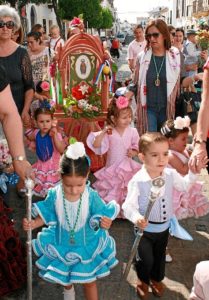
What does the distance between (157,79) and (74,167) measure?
6.91 feet

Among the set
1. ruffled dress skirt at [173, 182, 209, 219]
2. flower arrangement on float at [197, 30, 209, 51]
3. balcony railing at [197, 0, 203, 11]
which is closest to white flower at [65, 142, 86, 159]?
ruffled dress skirt at [173, 182, 209, 219]

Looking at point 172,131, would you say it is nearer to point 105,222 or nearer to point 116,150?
point 116,150

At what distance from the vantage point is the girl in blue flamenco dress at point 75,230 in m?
2.43

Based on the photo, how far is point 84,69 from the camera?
554 cm

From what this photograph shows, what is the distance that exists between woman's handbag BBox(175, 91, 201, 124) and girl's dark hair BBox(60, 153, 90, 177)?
2217mm

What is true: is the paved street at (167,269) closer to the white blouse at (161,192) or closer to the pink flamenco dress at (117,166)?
the pink flamenco dress at (117,166)

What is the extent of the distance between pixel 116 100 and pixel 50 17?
3589 centimetres

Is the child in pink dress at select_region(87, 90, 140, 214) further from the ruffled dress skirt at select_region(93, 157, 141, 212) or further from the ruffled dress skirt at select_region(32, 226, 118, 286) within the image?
the ruffled dress skirt at select_region(32, 226, 118, 286)

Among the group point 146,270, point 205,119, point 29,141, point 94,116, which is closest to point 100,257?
point 146,270

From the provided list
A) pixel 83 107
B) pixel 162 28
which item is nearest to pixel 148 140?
pixel 162 28

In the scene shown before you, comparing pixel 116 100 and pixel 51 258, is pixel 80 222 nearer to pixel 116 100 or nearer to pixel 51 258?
pixel 51 258

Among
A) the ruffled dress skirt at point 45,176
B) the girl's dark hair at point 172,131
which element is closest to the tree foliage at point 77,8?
the ruffled dress skirt at point 45,176

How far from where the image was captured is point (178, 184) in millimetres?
2787

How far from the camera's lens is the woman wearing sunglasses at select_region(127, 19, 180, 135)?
411 centimetres
